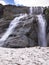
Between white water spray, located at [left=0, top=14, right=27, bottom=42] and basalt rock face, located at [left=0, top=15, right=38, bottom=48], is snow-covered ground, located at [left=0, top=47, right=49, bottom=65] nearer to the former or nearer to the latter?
basalt rock face, located at [left=0, top=15, right=38, bottom=48]

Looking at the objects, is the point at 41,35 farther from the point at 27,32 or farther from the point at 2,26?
the point at 2,26

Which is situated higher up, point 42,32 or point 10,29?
point 10,29

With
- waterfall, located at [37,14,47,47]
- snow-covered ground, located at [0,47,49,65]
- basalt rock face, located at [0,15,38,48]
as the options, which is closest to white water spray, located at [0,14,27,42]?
basalt rock face, located at [0,15,38,48]

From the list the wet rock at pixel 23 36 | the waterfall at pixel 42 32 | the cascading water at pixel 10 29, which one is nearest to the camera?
the wet rock at pixel 23 36

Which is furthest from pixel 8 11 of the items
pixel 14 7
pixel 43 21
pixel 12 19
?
pixel 43 21

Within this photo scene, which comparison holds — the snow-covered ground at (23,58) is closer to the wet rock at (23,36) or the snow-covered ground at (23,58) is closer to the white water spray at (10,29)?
the wet rock at (23,36)

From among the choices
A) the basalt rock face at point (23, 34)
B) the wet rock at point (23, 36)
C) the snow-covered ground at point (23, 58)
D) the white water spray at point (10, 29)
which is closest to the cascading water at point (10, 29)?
the white water spray at point (10, 29)

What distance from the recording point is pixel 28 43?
46.5 ft

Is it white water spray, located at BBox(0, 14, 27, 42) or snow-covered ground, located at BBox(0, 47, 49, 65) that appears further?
white water spray, located at BBox(0, 14, 27, 42)

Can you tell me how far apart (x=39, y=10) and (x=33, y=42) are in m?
9.85

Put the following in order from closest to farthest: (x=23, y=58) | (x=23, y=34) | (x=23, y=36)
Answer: (x=23, y=58) → (x=23, y=36) → (x=23, y=34)

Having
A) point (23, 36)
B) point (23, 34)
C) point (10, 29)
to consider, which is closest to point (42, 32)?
point (23, 34)

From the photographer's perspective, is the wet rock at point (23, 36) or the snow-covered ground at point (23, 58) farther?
the wet rock at point (23, 36)

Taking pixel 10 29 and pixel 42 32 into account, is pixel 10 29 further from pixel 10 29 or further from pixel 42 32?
pixel 42 32
